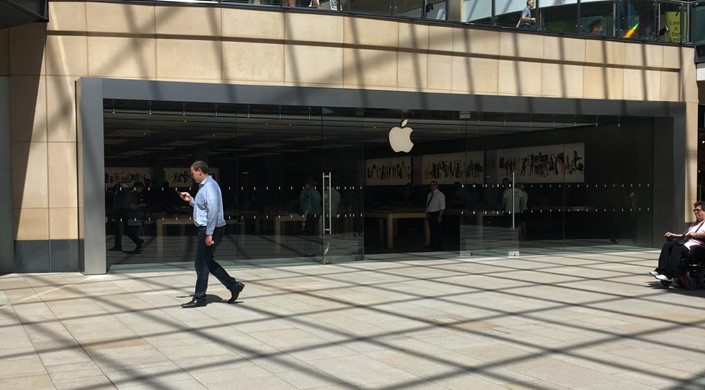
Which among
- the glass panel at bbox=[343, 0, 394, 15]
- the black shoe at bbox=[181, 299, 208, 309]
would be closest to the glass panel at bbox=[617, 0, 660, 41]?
the glass panel at bbox=[343, 0, 394, 15]

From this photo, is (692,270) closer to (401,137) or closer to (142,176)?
(401,137)

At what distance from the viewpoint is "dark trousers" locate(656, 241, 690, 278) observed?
1041cm

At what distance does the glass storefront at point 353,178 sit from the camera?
13.3 meters

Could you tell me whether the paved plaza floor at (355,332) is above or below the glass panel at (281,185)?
below

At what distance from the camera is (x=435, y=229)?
55.9ft

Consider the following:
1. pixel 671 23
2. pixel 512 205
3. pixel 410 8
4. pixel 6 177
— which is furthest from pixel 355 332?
pixel 671 23

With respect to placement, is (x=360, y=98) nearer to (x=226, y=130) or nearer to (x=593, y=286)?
(x=226, y=130)

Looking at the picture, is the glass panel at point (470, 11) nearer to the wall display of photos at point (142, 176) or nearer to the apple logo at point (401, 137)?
the apple logo at point (401, 137)

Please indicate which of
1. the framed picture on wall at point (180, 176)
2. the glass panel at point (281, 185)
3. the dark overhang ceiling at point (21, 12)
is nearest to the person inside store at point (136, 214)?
the framed picture on wall at point (180, 176)

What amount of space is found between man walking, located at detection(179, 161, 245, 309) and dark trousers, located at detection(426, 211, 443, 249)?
865 centimetres

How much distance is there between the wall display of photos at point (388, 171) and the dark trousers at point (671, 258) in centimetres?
1173

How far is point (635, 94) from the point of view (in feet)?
54.4

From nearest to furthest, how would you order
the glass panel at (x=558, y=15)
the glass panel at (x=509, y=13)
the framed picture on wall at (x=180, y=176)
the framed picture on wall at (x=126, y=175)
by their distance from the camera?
the framed picture on wall at (x=126, y=175), the framed picture on wall at (x=180, y=176), the glass panel at (x=509, y=13), the glass panel at (x=558, y=15)

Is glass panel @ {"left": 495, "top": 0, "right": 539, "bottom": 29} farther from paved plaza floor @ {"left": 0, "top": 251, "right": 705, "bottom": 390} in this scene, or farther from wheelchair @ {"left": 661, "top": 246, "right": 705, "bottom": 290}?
wheelchair @ {"left": 661, "top": 246, "right": 705, "bottom": 290}
